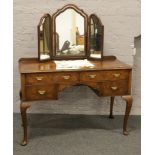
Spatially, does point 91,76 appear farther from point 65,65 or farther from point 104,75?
point 65,65

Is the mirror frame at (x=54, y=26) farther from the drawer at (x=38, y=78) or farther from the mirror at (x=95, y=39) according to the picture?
the drawer at (x=38, y=78)

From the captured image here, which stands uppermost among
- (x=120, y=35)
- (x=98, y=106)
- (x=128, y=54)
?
(x=120, y=35)

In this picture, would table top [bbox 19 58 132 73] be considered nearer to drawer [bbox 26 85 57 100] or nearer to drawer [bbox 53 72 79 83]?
drawer [bbox 53 72 79 83]

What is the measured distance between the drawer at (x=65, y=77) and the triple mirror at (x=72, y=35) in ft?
1.33

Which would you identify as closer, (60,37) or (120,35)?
(60,37)

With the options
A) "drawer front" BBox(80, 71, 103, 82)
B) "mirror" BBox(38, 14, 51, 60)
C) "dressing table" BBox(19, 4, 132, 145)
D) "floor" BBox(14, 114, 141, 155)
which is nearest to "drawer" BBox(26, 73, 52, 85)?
"dressing table" BBox(19, 4, 132, 145)

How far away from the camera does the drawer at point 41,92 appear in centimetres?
229

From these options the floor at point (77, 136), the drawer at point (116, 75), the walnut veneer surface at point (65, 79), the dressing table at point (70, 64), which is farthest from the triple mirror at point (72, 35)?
the floor at point (77, 136)

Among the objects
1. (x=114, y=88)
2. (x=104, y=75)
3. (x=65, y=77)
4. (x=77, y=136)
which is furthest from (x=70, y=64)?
(x=77, y=136)

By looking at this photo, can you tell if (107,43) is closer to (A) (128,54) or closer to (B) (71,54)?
(A) (128,54)
